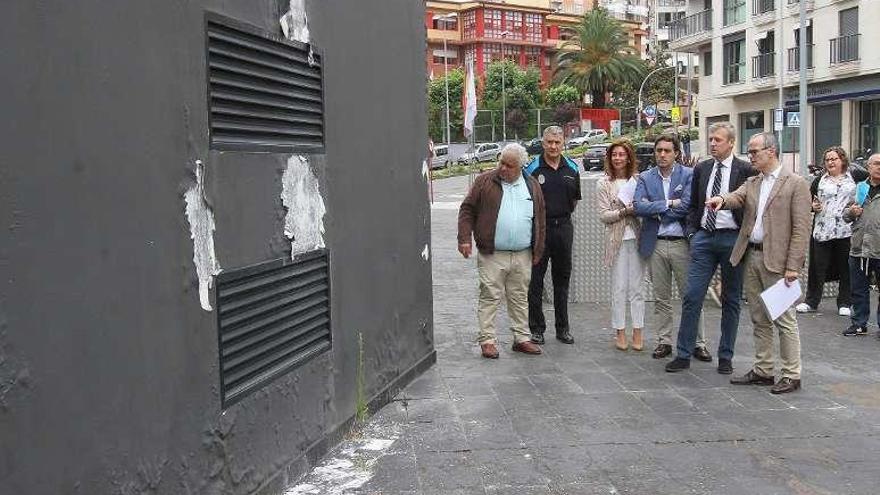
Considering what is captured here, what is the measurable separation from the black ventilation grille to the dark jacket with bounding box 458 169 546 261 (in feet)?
8.50

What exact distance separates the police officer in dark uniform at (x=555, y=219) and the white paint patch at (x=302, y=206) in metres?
3.35

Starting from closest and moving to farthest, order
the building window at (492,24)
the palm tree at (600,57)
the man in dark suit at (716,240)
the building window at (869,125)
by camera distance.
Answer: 1. the man in dark suit at (716,240)
2. the building window at (869,125)
3. the palm tree at (600,57)
4. the building window at (492,24)

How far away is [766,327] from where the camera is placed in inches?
258

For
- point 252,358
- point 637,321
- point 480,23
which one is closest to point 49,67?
point 252,358

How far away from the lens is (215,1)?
3.82 metres

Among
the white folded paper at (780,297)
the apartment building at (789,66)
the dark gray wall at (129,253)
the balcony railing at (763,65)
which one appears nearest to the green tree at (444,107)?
the apartment building at (789,66)

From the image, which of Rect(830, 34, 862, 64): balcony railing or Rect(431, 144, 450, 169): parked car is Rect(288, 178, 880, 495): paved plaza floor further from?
Rect(431, 144, 450, 169): parked car

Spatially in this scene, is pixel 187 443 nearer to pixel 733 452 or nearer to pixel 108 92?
pixel 108 92

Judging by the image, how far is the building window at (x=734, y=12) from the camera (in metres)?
45.0

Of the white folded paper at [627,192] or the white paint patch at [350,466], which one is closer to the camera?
the white paint patch at [350,466]

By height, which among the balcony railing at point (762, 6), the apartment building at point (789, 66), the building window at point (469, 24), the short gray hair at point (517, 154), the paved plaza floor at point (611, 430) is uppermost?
the building window at point (469, 24)

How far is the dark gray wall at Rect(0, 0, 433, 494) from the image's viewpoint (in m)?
2.60

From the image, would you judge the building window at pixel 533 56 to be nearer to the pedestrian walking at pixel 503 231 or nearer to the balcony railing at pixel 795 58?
the balcony railing at pixel 795 58

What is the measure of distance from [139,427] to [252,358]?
1.01m
